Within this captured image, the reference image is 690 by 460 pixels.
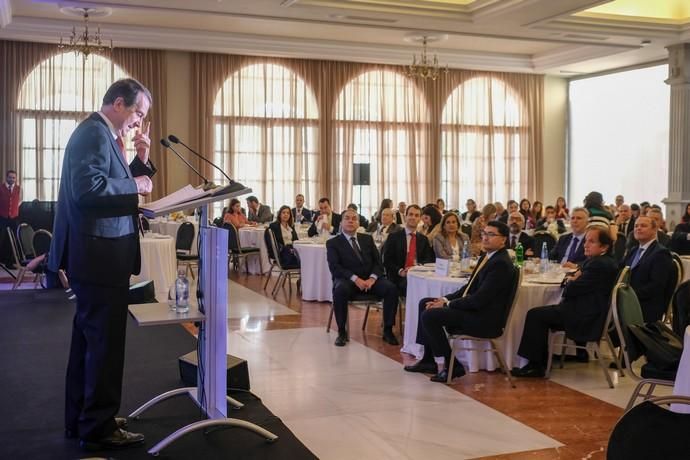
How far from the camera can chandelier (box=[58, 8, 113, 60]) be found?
13.0m

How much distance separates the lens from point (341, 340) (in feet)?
23.9

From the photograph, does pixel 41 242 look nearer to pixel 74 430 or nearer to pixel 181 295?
pixel 74 430

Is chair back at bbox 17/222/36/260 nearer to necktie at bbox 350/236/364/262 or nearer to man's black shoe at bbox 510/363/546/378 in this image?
necktie at bbox 350/236/364/262

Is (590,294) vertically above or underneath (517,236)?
underneath

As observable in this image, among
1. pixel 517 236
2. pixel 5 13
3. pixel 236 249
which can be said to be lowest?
pixel 236 249

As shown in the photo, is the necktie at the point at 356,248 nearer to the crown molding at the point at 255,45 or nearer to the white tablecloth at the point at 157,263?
the white tablecloth at the point at 157,263

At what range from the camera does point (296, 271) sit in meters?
10.6

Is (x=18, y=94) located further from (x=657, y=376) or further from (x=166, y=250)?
(x=657, y=376)

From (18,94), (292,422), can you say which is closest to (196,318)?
(292,422)

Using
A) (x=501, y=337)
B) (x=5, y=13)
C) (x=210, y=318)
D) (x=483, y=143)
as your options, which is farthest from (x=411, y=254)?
(x=483, y=143)

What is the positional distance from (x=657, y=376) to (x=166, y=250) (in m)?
7.09

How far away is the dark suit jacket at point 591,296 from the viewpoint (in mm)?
5898

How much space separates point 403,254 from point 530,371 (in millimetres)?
2176

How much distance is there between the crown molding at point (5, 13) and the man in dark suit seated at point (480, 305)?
8.71 metres
